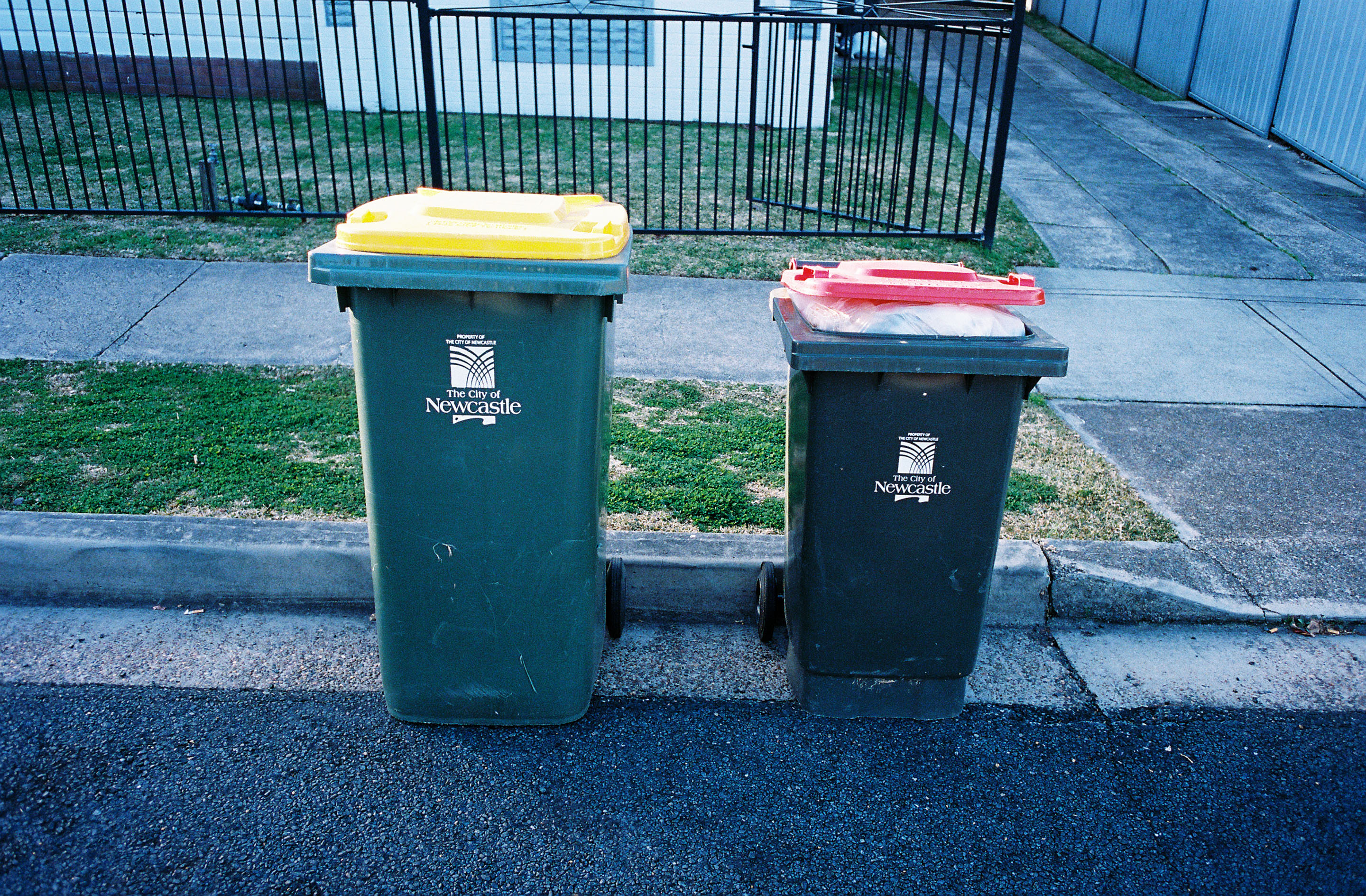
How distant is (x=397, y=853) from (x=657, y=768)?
0.76m

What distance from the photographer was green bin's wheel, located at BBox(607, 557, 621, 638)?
3502mm

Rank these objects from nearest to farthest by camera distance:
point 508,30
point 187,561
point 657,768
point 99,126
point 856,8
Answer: point 657,768, point 187,561, point 856,8, point 99,126, point 508,30

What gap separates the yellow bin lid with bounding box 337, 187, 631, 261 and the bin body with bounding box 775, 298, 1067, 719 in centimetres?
60

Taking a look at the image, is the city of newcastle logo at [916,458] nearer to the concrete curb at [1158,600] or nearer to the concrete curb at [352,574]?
the concrete curb at [352,574]

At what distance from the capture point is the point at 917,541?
2.98 meters

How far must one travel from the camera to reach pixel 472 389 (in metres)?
2.71

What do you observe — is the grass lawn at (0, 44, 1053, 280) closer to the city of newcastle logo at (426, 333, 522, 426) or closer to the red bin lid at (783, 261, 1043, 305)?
the red bin lid at (783, 261, 1043, 305)

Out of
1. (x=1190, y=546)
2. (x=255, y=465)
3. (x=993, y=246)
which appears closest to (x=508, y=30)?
(x=993, y=246)

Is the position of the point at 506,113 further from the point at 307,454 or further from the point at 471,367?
the point at 471,367

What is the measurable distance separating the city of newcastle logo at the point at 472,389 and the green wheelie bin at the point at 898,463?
0.81 m

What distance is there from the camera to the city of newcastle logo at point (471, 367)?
268 centimetres

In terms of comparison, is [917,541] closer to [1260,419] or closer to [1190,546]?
[1190,546]

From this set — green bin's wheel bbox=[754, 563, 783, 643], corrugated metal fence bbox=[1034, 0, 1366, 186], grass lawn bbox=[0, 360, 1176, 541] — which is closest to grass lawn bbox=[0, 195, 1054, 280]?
grass lawn bbox=[0, 360, 1176, 541]

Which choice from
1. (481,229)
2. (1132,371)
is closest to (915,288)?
(481,229)
